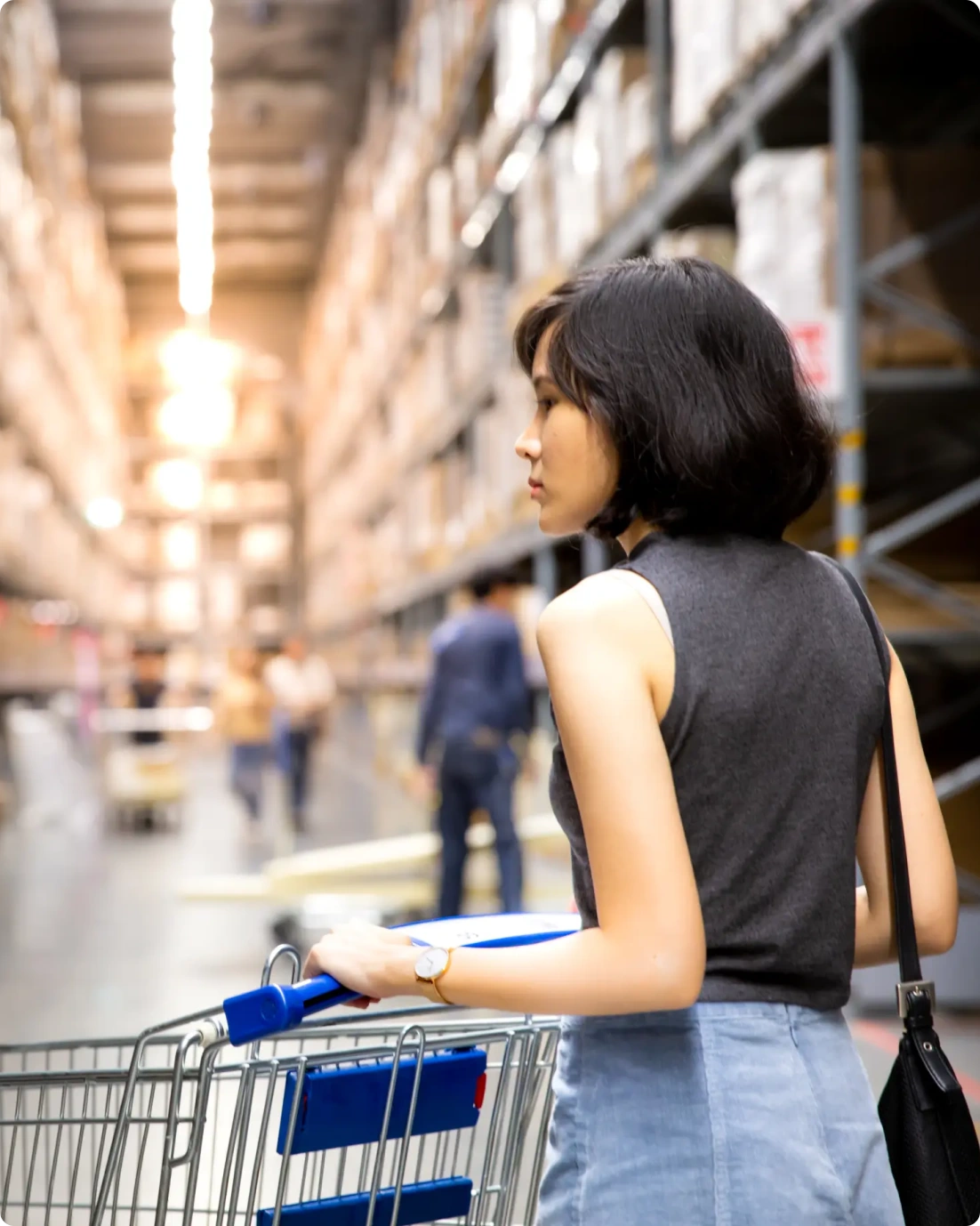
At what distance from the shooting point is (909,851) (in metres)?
1.50

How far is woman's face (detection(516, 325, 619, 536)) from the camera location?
1.39 meters

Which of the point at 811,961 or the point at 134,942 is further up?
the point at 811,961

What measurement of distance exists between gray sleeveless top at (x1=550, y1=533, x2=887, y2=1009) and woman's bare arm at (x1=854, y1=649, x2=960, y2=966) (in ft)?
0.34

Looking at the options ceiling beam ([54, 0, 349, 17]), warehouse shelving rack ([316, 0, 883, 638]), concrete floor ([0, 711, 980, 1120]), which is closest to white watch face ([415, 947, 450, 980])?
concrete floor ([0, 711, 980, 1120])

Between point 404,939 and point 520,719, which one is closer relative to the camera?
point 404,939

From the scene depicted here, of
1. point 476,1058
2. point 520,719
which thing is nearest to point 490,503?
point 520,719

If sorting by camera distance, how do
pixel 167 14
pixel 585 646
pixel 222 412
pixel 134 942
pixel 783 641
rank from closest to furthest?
1. pixel 585 646
2. pixel 783 641
3. pixel 134 942
4. pixel 167 14
5. pixel 222 412

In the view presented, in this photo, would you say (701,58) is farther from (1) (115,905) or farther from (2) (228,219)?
(2) (228,219)

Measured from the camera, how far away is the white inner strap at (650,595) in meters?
1.29

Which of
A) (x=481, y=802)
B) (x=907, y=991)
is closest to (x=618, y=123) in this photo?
(x=481, y=802)

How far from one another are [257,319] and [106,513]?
8884 millimetres

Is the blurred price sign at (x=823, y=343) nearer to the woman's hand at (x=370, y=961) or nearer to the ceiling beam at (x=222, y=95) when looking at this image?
the woman's hand at (x=370, y=961)

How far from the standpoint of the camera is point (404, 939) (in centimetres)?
137

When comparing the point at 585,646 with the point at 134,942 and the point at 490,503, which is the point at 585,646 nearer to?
the point at 134,942
